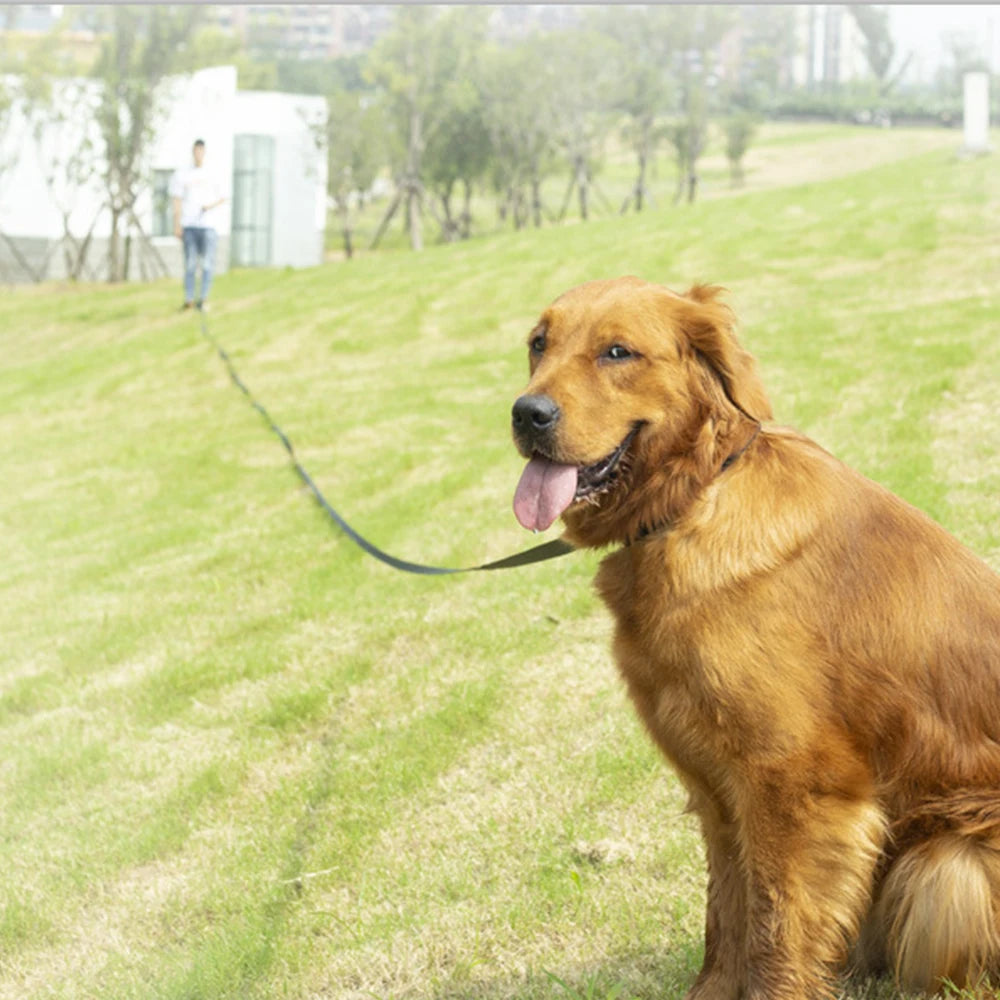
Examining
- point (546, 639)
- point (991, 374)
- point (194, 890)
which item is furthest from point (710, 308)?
point (991, 374)

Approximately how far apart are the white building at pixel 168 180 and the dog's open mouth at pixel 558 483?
34.8 metres

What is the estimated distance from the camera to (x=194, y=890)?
15.3 ft

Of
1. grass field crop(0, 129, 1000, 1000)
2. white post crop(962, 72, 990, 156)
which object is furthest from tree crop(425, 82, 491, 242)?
grass field crop(0, 129, 1000, 1000)

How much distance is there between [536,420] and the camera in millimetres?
3160

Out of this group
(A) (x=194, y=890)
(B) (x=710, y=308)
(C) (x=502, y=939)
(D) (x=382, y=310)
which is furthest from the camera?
(D) (x=382, y=310)

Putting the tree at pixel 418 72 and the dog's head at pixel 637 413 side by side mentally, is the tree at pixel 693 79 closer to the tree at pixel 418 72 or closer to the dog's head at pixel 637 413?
the tree at pixel 418 72

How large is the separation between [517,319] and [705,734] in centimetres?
1389

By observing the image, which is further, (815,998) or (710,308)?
(710,308)

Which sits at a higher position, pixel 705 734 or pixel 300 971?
pixel 705 734

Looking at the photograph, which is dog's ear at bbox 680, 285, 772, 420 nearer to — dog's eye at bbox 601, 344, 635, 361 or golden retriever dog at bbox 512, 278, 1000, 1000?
golden retriever dog at bbox 512, 278, 1000, 1000

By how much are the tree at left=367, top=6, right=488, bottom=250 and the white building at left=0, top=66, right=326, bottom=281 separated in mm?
5500

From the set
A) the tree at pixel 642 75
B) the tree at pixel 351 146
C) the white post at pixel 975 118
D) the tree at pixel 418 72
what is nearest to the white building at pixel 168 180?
the tree at pixel 351 146

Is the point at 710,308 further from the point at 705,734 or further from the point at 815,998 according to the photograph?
the point at 815,998

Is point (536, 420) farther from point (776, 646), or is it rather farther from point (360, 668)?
point (360, 668)
